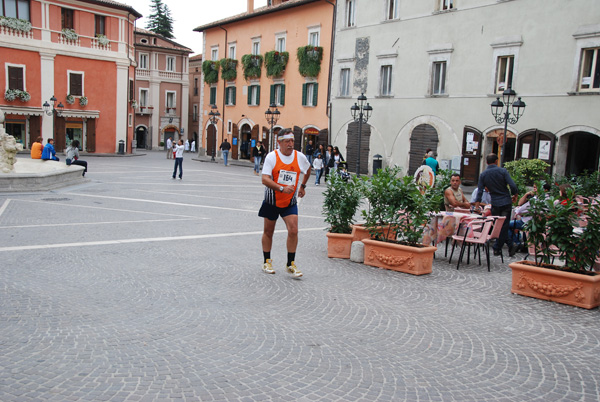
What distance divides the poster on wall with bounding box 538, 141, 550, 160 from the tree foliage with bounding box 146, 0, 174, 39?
69.4 m

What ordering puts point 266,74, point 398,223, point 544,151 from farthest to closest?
point 266,74
point 544,151
point 398,223

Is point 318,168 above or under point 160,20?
under

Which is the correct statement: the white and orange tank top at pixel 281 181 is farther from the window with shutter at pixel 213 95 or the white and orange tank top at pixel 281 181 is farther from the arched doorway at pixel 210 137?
the window with shutter at pixel 213 95

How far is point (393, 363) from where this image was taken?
4.59m

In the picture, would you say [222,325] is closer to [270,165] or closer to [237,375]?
[237,375]

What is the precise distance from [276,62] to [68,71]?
15385 millimetres

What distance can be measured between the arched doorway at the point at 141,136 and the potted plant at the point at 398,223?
59.1 m

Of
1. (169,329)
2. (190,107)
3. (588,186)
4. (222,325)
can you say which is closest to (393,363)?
(222,325)

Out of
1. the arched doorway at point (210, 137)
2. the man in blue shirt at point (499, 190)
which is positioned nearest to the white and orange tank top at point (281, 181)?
the man in blue shirt at point (499, 190)

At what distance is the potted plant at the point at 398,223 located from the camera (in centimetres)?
800

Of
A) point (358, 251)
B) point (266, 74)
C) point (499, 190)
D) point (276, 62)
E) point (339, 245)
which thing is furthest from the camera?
point (266, 74)

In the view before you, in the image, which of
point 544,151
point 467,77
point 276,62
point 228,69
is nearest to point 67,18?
point 228,69

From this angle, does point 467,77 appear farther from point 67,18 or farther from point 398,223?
point 67,18

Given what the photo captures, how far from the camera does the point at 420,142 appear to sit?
90.2 ft
